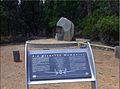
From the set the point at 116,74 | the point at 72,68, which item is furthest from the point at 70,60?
the point at 116,74

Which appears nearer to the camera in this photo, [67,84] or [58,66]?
[58,66]

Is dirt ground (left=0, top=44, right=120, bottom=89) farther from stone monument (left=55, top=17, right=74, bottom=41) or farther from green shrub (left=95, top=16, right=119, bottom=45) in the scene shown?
stone monument (left=55, top=17, right=74, bottom=41)

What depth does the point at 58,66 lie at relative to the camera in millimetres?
5324

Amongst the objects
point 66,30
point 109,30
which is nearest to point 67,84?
point 109,30

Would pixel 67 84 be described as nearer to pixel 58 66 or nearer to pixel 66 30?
pixel 58 66

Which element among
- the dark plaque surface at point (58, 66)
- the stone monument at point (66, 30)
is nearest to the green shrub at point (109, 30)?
the stone monument at point (66, 30)

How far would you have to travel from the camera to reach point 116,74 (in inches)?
372

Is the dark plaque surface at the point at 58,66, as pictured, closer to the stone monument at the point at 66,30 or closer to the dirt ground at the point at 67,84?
the dirt ground at the point at 67,84

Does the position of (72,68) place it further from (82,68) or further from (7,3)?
(7,3)

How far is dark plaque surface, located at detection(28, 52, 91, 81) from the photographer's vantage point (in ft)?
17.1

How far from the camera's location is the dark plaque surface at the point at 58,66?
5223mm

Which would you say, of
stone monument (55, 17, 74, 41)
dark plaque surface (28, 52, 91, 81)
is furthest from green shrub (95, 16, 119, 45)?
dark plaque surface (28, 52, 91, 81)

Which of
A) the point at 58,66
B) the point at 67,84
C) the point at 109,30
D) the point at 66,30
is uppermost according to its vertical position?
the point at 58,66

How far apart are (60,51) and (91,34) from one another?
15644 mm
